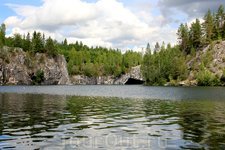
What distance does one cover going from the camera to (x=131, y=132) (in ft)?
41.3

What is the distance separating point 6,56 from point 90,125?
471 ft

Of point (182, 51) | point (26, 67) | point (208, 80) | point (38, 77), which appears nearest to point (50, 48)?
point (26, 67)

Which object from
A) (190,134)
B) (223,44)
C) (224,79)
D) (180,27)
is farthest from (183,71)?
(190,134)

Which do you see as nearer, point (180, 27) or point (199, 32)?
point (199, 32)

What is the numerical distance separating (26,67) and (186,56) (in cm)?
13034

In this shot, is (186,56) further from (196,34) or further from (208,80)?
(208,80)

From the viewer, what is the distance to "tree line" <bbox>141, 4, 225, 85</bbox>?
127 metres

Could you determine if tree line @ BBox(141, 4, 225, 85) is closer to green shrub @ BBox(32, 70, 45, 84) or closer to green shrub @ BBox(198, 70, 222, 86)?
green shrub @ BBox(198, 70, 222, 86)

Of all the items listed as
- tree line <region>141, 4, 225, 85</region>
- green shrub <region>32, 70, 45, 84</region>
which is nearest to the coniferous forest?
tree line <region>141, 4, 225, 85</region>

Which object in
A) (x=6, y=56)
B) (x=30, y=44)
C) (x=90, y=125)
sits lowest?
(x=90, y=125)

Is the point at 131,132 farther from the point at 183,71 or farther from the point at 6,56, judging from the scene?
the point at 6,56

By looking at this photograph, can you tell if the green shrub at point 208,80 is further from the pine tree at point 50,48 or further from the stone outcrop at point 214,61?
the pine tree at point 50,48

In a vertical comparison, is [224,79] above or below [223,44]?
below

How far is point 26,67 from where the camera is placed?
474 feet
